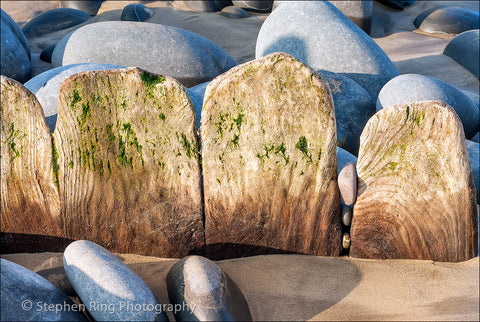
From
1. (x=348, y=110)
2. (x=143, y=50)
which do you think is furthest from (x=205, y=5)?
(x=348, y=110)

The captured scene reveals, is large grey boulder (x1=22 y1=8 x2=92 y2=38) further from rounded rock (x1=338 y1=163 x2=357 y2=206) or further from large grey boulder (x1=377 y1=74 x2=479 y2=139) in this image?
rounded rock (x1=338 y1=163 x2=357 y2=206)

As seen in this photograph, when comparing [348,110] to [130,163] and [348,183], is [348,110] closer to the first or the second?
[348,183]

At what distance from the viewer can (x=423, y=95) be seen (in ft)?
12.6

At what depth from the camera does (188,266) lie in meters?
1.97

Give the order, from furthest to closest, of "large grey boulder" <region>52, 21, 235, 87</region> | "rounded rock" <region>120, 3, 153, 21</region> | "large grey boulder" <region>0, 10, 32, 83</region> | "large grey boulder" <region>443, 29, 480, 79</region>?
"rounded rock" <region>120, 3, 153, 21</region>, "large grey boulder" <region>443, 29, 480, 79</region>, "large grey boulder" <region>0, 10, 32, 83</region>, "large grey boulder" <region>52, 21, 235, 87</region>

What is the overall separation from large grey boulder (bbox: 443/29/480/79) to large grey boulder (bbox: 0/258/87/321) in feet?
18.0

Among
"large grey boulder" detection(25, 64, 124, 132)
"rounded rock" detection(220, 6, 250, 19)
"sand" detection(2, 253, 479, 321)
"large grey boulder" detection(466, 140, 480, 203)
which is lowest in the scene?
"large grey boulder" detection(466, 140, 480, 203)

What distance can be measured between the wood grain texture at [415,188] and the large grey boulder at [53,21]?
6.13 metres

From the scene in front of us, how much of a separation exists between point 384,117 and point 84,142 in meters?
1.29

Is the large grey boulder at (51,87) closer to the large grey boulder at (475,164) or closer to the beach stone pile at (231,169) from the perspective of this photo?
the beach stone pile at (231,169)

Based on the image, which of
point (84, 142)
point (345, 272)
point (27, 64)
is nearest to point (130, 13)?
point (27, 64)

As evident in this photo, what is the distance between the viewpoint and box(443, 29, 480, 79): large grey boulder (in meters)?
5.81

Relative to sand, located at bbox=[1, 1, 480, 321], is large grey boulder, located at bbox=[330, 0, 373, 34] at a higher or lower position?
higher

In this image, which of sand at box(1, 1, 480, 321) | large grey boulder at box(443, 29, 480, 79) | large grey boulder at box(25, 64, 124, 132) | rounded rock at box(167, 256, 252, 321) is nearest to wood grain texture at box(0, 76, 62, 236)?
sand at box(1, 1, 480, 321)
